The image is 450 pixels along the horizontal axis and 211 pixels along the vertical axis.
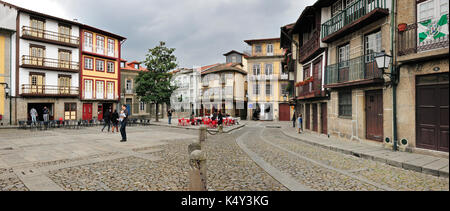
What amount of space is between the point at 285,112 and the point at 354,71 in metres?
28.1

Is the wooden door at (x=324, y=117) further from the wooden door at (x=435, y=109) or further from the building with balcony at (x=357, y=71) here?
the wooden door at (x=435, y=109)

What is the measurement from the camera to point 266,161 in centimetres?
711

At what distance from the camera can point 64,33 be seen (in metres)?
26.7

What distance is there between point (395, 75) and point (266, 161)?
14.9ft

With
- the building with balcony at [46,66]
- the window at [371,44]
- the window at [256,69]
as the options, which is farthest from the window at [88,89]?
the window at [371,44]

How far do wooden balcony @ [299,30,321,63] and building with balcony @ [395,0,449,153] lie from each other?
8.89 m

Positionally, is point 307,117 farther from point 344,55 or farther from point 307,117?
point 344,55

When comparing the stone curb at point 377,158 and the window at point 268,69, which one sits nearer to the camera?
the stone curb at point 377,158

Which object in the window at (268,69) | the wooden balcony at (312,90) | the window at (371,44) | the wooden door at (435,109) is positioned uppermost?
the window at (268,69)

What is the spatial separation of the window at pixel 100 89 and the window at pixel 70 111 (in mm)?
3199

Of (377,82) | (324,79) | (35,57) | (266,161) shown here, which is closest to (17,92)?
(35,57)

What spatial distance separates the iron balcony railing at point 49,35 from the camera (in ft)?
77.2

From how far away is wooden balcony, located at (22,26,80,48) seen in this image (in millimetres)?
23469

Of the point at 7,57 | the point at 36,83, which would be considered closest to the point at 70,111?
the point at 36,83
